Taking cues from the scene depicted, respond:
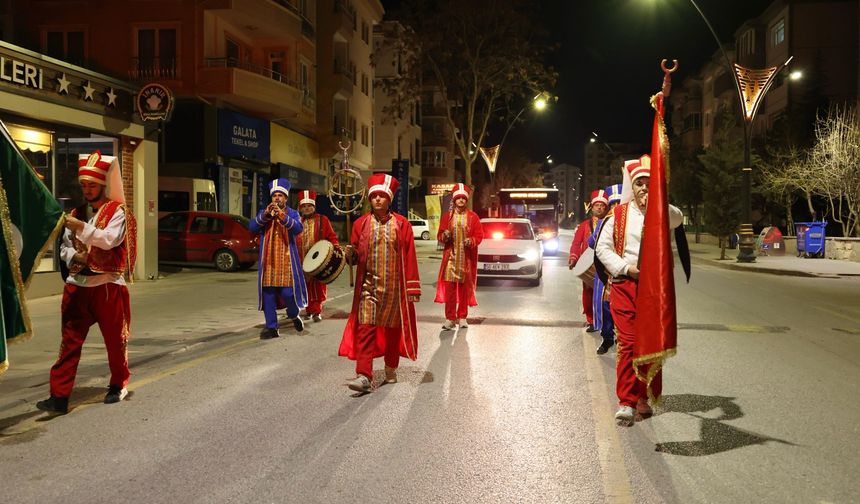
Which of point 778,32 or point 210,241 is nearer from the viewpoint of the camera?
point 210,241

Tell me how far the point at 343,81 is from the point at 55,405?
104 feet

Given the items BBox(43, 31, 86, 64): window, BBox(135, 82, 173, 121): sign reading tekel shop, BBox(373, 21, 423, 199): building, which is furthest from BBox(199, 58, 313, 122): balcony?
BBox(373, 21, 423, 199): building

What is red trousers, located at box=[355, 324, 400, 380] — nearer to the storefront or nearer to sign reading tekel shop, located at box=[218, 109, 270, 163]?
the storefront

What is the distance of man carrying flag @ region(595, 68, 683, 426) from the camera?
16.1 ft

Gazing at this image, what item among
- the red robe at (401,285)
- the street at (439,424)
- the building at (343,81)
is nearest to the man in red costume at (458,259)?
the street at (439,424)

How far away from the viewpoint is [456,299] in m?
10.6

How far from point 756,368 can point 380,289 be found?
4.04m

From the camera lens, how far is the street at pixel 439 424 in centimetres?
417

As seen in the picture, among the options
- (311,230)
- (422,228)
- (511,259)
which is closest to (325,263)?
(311,230)

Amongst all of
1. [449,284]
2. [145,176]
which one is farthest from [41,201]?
[145,176]

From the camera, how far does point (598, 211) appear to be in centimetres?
1030

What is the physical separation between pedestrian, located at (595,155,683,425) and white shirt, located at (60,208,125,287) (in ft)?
12.1

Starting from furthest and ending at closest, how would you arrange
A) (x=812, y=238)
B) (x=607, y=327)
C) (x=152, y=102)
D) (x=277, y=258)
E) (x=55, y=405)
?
(x=812, y=238) → (x=152, y=102) → (x=277, y=258) → (x=607, y=327) → (x=55, y=405)

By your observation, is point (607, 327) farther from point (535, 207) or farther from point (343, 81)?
point (343, 81)
